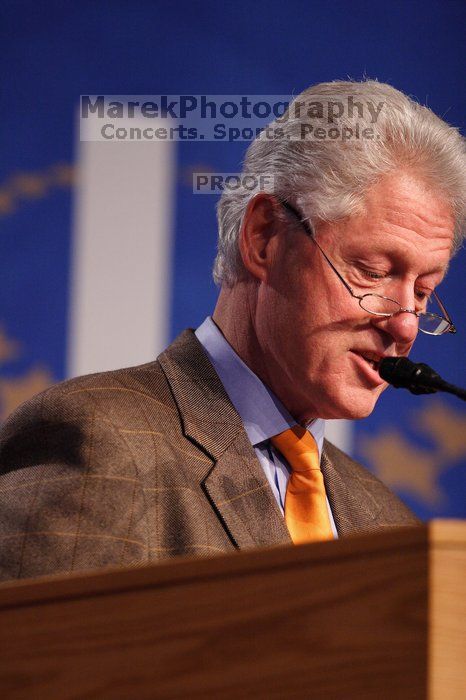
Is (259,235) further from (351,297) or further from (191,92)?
(191,92)

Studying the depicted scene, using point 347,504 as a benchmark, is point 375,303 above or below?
above

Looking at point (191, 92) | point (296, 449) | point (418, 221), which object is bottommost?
point (296, 449)

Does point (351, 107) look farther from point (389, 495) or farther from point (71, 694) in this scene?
point (71, 694)

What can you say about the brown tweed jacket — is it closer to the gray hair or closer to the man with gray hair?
the man with gray hair

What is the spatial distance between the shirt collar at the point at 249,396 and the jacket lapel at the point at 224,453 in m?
0.03

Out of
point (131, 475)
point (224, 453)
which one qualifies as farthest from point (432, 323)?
point (131, 475)

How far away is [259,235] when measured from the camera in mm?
1698

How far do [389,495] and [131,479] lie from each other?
78 centimetres

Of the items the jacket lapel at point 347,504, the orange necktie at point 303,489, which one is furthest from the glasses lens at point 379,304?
the jacket lapel at point 347,504

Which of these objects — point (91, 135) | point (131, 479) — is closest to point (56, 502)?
point (131, 479)

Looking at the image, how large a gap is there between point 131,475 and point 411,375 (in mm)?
410

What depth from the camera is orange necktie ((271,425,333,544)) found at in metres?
1.58

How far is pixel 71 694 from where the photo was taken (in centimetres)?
84

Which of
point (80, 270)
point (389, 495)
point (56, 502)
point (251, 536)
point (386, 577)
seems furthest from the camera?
point (80, 270)
